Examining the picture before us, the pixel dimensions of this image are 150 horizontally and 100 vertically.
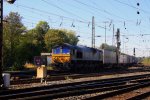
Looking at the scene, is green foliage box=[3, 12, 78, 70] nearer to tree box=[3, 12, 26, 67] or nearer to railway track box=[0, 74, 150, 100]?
tree box=[3, 12, 26, 67]

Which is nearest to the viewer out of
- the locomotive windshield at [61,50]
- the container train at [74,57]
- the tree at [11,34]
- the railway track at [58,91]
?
the railway track at [58,91]

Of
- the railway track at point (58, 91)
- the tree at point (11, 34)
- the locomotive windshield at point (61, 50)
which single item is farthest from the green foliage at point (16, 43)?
the railway track at point (58, 91)

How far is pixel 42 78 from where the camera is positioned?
24.4 metres

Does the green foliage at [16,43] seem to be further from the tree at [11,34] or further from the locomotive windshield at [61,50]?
the locomotive windshield at [61,50]

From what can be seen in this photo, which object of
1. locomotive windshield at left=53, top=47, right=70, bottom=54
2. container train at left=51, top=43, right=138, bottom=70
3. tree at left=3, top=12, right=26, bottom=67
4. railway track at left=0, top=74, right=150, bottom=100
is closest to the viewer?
railway track at left=0, top=74, right=150, bottom=100

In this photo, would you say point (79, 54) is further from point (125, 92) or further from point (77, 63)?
point (125, 92)

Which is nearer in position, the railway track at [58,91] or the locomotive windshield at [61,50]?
the railway track at [58,91]

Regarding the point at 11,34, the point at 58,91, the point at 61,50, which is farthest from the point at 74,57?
the point at 11,34

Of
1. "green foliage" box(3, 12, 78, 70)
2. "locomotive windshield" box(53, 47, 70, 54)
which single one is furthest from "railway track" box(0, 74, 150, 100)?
"green foliage" box(3, 12, 78, 70)

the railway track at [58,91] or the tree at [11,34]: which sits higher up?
the tree at [11,34]

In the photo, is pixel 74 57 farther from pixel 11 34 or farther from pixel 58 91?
pixel 11 34

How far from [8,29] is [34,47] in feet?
35.0

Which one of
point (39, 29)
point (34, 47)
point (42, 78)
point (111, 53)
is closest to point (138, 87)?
point (42, 78)

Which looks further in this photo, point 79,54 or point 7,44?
point 7,44
